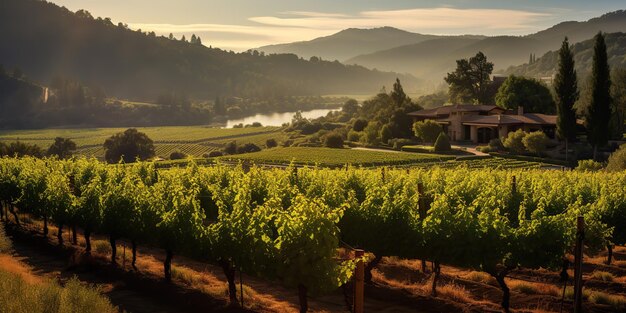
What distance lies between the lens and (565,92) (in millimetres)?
75688

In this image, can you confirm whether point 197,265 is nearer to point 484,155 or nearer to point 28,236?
point 28,236

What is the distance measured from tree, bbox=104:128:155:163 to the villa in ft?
167

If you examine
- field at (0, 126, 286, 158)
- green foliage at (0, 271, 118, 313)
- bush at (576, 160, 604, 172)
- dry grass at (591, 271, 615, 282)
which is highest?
green foliage at (0, 271, 118, 313)

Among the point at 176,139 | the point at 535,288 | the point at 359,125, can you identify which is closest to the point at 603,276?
the point at 535,288

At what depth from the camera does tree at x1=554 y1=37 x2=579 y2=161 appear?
249 ft

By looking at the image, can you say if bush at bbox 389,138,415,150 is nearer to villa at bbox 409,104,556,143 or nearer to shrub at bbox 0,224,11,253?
villa at bbox 409,104,556,143

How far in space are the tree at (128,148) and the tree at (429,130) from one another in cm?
5239

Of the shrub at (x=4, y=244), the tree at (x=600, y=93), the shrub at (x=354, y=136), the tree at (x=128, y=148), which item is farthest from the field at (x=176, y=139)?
the shrub at (x=4, y=244)

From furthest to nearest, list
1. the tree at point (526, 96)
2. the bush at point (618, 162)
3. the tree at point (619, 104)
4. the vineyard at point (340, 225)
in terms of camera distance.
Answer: the tree at point (526, 96), the tree at point (619, 104), the bush at point (618, 162), the vineyard at point (340, 225)

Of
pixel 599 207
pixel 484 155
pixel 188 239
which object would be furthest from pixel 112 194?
pixel 484 155

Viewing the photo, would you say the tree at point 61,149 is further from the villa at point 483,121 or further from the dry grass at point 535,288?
the dry grass at point 535,288

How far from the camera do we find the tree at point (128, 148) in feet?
375

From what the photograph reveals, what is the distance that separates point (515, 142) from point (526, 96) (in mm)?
25604

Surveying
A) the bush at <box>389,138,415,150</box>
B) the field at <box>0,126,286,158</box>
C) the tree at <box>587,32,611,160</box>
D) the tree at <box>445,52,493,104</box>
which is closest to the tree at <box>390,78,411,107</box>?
the tree at <box>445,52,493,104</box>
